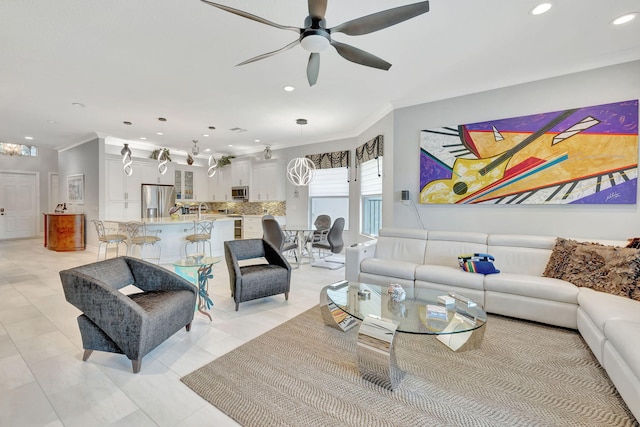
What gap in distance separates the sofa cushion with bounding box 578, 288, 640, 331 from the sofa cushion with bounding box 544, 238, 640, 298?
0.13 metres

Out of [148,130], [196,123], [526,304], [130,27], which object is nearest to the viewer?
[130,27]

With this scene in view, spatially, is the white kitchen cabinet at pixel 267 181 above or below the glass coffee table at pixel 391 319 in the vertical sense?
above

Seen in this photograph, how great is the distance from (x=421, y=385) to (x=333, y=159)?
17.8 feet

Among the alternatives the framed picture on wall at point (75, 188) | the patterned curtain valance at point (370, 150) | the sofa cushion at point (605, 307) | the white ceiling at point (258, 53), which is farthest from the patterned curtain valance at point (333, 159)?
the framed picture on wall at point (75, 188)

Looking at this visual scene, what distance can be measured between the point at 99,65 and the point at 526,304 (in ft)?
17.8

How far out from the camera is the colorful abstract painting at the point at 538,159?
319 cm

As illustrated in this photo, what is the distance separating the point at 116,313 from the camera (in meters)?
2.04

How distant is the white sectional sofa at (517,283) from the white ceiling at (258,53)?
2071 millimetres

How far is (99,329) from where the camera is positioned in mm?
2164

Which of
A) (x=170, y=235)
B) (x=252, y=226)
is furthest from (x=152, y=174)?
(x=252, y=226)

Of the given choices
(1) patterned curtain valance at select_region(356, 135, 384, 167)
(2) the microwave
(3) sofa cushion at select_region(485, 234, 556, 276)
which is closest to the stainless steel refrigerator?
(2) the microwave

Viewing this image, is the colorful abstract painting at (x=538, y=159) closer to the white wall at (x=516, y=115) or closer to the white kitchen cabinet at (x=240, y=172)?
the white wall at (x=516, y=115)

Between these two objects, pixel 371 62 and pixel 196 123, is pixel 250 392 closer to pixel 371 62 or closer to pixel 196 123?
pixel 371 62

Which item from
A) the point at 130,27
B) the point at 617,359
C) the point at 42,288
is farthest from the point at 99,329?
the point at 617,359
